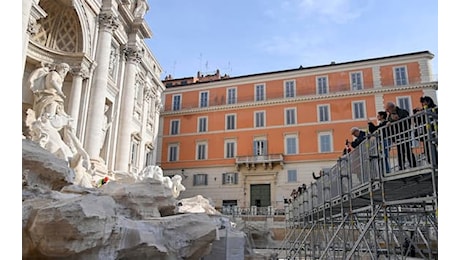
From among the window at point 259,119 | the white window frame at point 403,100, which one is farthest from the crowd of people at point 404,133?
the window at point 259,119

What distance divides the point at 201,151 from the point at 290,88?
8.55 meters

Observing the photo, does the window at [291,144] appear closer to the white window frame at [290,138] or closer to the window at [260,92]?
the white window frame at [290,138]

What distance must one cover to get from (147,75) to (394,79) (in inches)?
668

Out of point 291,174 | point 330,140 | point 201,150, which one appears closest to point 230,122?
point 201,150

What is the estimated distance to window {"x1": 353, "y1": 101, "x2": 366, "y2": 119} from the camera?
2584cm

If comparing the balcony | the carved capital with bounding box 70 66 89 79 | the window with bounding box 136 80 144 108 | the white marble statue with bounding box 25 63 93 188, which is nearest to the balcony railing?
the balcony

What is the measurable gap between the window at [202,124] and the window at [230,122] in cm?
176

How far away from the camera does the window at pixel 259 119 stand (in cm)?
2812

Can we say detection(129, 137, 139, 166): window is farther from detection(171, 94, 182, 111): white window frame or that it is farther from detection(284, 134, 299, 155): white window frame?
detection(284, 134, 299, 155): white window frame

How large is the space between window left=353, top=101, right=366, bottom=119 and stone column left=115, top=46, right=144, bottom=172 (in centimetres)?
1534
